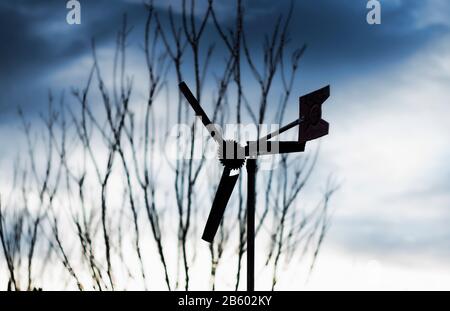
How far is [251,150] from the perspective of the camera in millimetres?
6914

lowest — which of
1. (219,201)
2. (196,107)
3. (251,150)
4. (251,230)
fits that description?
(251,230)

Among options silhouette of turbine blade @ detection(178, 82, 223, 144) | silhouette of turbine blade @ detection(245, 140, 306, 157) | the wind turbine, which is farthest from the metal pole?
silhouette of turbine blade @ detection(178, 82, 223, 144)

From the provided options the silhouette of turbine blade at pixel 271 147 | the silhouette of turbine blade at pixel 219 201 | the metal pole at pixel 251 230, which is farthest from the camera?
the silhouette of turbine blade at pixel 219 201

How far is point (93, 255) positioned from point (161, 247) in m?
1.01

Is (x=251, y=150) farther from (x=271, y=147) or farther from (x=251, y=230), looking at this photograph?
(x=251, y=230)

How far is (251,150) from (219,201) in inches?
24.4

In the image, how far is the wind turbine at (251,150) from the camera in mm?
6695

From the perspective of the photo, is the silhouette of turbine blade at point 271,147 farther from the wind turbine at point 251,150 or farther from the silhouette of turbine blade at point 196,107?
the silhouette of turbine blade at point 196,107

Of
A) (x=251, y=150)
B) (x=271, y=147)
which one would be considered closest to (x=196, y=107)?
(x=251, y=150)

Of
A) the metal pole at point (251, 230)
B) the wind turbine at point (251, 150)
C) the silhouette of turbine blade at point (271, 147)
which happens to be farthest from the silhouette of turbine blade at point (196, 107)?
the metal pole at point (251, 230)

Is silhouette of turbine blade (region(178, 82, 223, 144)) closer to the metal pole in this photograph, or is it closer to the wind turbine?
the wind turbine
